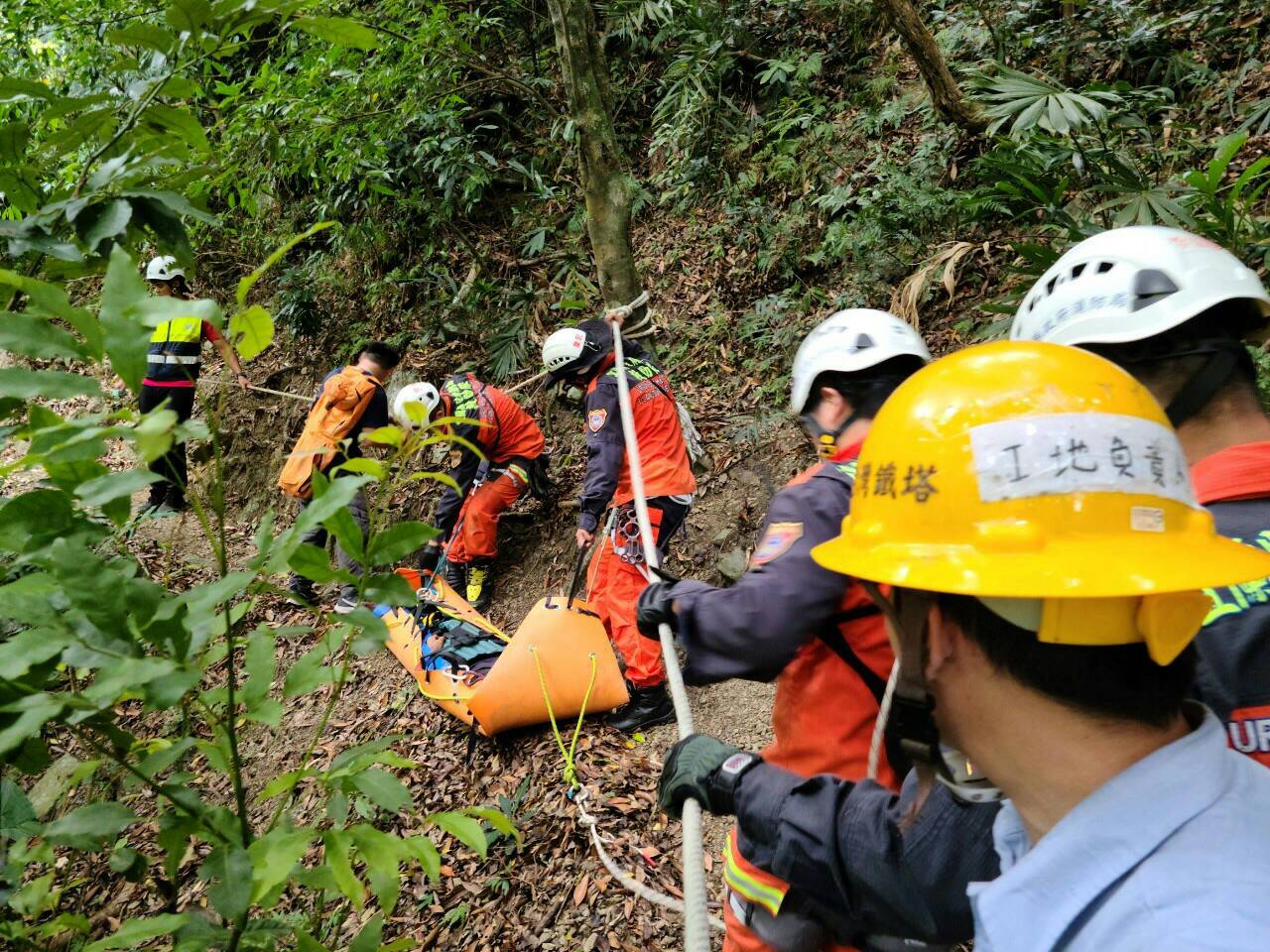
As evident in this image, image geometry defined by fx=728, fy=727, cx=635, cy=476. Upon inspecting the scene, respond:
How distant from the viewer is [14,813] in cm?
121

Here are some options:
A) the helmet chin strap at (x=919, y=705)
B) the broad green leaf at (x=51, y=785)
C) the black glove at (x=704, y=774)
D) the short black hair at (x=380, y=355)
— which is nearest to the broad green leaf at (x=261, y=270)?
the helmet chin strap at (x=919, y=705)

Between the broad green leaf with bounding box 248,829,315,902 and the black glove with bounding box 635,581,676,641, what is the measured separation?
49.5 inches

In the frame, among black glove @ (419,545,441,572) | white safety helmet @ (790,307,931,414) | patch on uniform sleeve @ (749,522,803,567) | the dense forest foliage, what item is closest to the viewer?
the dense forest foliage

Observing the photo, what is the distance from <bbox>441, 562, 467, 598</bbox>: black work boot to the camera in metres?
6.58

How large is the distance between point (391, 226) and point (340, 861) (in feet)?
30.0

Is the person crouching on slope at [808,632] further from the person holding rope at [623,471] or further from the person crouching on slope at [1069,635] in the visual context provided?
the person holding rope at [623,471]

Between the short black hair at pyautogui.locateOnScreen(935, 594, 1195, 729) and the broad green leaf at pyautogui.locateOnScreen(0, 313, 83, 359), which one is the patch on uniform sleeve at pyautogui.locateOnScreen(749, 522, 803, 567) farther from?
the broad green leaf at pyautogui.locateOnScreen(0, 313, 83, 359)

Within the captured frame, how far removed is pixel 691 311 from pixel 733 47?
10.4 ft

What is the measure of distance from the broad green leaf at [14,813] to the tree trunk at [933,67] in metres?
5.91

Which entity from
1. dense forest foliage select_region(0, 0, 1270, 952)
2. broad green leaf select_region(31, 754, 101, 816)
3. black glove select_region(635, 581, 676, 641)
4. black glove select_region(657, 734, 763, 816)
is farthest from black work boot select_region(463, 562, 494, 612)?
black glove select_region(657, 734, 763, 816)

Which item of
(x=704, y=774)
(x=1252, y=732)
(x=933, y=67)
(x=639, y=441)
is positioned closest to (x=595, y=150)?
(x=639, y=441)

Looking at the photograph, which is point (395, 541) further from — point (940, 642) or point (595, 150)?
point (595, 150)

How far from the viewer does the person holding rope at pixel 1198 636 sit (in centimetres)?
145

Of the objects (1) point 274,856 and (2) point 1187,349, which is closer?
(1) point 274,856
